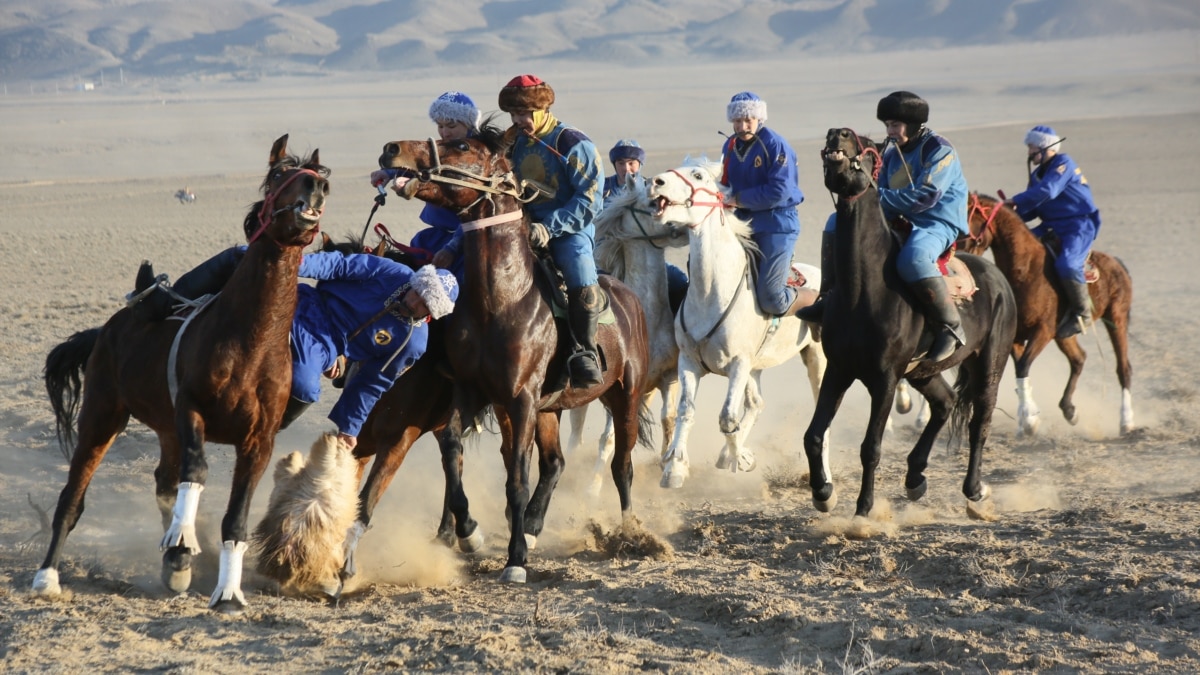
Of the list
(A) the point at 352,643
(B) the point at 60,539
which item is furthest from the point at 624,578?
(B) the point at 60,539

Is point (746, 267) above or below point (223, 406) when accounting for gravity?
above

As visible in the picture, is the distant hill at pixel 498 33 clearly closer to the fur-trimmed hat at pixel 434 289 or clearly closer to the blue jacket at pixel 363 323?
the blue jacket at pixel 363 323

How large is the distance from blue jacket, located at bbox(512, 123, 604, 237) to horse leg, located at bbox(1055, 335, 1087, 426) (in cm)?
557

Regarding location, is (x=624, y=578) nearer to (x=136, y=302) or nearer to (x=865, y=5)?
(x=136, y=302)

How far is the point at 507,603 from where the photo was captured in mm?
6414

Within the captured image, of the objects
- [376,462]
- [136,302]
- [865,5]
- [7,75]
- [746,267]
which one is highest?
[865,5]

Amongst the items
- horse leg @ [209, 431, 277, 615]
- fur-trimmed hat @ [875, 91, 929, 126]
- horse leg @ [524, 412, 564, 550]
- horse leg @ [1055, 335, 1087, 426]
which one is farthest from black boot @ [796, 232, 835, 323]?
horse leg @ [1055, 335, 1087, 426]

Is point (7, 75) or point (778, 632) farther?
point (7, 75)

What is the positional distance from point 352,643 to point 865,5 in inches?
5424

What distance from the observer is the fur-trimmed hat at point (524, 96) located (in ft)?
24.2

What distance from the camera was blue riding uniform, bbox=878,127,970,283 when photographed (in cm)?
833

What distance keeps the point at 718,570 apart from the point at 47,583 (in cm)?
309

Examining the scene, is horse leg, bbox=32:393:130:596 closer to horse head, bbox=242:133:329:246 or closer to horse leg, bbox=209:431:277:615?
horse leg, bbox=209:431:277:615

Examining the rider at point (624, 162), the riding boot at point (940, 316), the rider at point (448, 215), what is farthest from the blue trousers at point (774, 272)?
the rider at point (448, 215)
